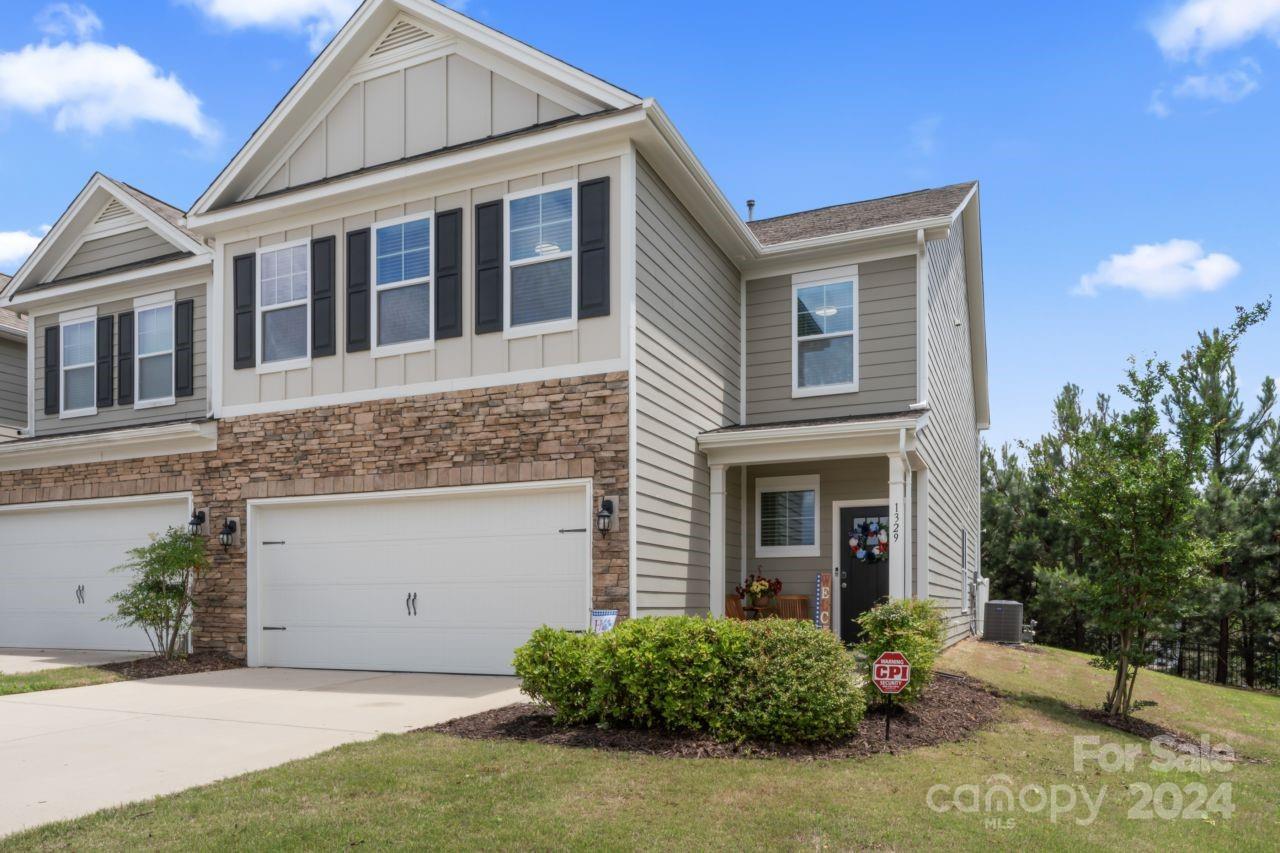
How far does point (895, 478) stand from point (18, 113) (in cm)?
1399

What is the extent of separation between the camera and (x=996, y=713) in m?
9.30

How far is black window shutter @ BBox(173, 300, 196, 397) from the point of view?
14.6 metres

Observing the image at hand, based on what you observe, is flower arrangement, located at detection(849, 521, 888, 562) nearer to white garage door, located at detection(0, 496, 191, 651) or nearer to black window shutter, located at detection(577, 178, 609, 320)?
black window shutter, located at detection(577, 178, 609, 320)

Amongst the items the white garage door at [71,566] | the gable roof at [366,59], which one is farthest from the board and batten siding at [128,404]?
the gable roof at [366,59]

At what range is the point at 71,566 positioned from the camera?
14953 millimetres

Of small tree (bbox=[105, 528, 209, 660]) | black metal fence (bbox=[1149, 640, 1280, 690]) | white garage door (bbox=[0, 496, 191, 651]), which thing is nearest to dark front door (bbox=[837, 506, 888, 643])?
small tree (bbox=[105, 528, 209, 660])

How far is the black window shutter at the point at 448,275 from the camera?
1157 centimetres

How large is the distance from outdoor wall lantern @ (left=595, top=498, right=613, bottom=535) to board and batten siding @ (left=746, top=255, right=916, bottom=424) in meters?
4.07

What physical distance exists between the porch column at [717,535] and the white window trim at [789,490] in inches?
59.8

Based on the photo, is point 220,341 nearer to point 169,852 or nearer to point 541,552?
point 541,552

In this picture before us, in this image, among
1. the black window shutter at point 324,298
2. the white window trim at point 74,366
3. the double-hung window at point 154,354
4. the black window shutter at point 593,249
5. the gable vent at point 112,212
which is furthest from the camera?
the gable vent at point 112,212

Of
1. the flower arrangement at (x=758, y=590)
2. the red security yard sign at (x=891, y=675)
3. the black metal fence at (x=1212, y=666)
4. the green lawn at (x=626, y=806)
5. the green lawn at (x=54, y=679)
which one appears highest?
the red security yard sign at (x=891, y=675)

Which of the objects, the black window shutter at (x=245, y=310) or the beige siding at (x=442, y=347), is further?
the black window shutter at (x=245, y=310)

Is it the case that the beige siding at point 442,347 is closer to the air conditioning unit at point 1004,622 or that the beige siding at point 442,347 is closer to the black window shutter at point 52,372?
the black window shutter at point 52,372
